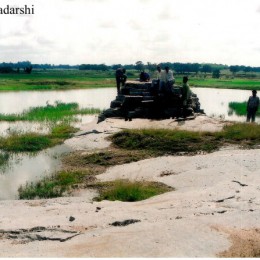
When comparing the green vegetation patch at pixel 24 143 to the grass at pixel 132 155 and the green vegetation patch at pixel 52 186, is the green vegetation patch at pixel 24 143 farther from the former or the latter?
the green vegetation patch at pixel 52 186

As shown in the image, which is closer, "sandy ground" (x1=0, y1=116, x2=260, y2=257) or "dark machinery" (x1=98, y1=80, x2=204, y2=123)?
"sandy ground" (x1=0, y1=116, x2=260, y2=257)

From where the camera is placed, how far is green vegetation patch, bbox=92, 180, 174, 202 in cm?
887

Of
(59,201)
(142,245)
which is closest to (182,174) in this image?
(59,201)

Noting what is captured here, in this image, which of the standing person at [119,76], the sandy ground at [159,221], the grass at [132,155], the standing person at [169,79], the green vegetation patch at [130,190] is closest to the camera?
the sandy ground at [159,221]

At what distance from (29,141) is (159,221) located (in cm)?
1024

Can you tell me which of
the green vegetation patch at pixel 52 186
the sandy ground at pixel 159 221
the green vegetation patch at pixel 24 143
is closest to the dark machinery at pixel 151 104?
the green vegetation patch at pixel 24 143

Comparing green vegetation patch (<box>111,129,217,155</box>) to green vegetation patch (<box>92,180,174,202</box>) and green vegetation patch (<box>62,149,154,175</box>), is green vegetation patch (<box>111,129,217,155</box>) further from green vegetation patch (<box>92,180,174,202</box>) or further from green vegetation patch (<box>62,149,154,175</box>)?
green vegetation patch (<box>92,180,174,202</box>)

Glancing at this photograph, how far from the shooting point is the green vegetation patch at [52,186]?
9.68 metres

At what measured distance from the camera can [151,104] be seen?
18.0 metres

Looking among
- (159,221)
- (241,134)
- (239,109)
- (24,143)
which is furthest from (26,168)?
(239,109)

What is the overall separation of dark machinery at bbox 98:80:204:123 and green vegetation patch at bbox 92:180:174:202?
767 cm

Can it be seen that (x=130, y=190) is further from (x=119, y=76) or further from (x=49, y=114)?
(x=49, y=114)

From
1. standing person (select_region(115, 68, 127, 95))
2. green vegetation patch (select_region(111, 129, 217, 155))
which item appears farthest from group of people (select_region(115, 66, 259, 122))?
standing person (select_region(115, 68, 127, 95))

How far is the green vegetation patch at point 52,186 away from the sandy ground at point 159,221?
712 millimetres
